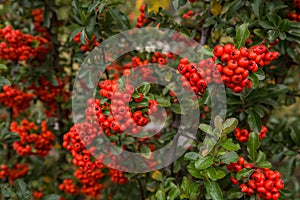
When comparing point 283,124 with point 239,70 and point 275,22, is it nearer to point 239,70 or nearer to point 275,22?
point 275,22

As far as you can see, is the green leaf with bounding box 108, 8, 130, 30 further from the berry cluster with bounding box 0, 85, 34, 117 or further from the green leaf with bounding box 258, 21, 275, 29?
the berry cluster with bounding box 0, 85, 34, 117

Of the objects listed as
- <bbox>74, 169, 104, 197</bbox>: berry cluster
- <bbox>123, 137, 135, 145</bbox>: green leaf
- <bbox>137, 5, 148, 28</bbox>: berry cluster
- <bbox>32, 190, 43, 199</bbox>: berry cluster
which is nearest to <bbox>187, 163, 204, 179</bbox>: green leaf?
<bbox>123, 137, 135, 145</bbox>: green leaf

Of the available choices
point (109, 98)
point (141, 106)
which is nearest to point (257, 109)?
point (141, 106)

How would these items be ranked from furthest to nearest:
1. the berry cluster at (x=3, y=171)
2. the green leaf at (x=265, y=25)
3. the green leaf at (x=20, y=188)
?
the berry cluster at (x=3, y=171) < the green leaf at (x=20, y=188) < the green leaf at (x=265, y=25)

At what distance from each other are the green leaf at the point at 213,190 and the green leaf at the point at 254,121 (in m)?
0.58

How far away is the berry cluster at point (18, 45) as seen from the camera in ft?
8.80

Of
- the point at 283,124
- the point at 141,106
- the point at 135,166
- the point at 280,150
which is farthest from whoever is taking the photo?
the point at 283,124

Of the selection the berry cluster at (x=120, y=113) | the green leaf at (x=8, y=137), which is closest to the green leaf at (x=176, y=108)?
the berry cluster at (x=120, y=113)

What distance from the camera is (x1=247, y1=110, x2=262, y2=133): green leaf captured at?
89.1 inches

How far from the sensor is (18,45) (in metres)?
2.78

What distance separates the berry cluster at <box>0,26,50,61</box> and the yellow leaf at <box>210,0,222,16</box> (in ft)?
4.95

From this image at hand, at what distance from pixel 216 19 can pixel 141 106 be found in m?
0.98

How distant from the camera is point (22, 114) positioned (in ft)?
11.3

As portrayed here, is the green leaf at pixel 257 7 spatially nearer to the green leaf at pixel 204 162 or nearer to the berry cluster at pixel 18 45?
the green leaf at pixel 204 162
